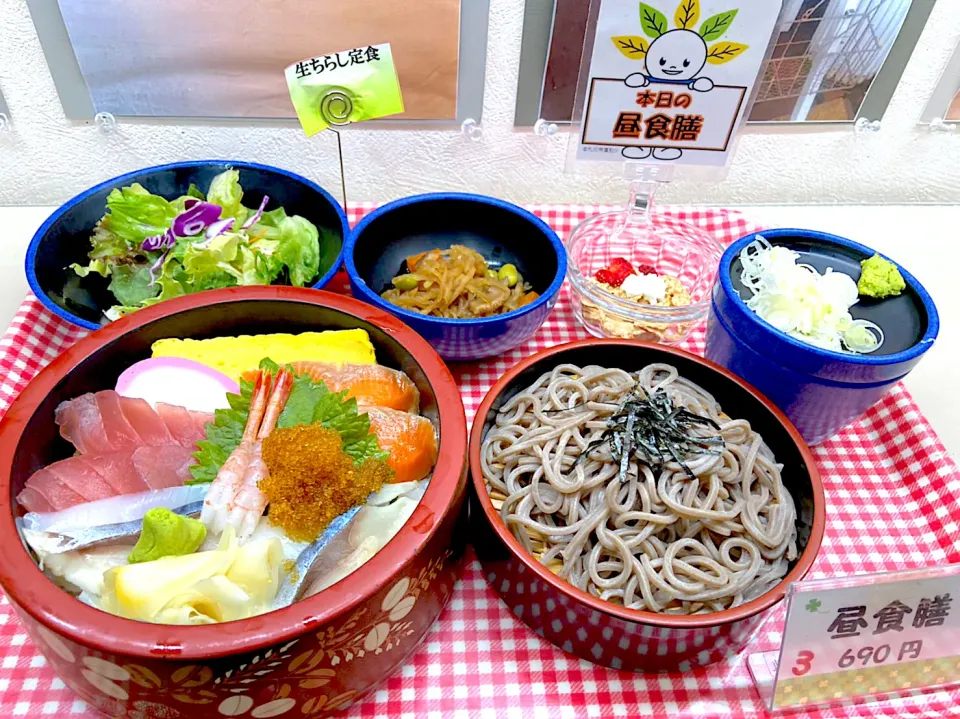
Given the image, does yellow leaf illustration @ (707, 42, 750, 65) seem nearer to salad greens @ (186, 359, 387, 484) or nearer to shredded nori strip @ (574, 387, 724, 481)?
shredded nori strip @ (574, 387, 724, 481)

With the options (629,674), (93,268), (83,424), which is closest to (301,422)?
(83,424)

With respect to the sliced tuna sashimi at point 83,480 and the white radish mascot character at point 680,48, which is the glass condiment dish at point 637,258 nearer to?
the white radish mascot character at point 680,48

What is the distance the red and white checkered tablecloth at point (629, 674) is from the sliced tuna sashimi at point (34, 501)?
0.92 ft

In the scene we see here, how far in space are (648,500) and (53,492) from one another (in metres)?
0.97

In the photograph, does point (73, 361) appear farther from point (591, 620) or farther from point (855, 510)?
point (855, 510)

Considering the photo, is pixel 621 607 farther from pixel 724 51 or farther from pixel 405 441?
pixel 724 51

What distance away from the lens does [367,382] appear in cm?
131

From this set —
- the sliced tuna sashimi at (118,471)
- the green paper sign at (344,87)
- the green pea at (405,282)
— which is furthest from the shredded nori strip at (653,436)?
the green paper sign at (344,87)

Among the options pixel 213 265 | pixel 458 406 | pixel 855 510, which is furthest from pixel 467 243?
pixel 855 510

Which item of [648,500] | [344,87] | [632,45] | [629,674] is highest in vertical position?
[632,45]

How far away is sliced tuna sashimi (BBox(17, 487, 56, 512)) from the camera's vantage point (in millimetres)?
1085

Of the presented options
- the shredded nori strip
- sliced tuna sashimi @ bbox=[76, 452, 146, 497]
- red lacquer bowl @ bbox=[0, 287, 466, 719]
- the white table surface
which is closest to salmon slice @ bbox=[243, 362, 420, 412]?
red lacquer bowl @ bbox=[0, 287, 466, 719]

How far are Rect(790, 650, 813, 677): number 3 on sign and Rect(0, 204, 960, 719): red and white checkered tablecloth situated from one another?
0.43 ft

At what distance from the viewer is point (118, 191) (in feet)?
5.78
